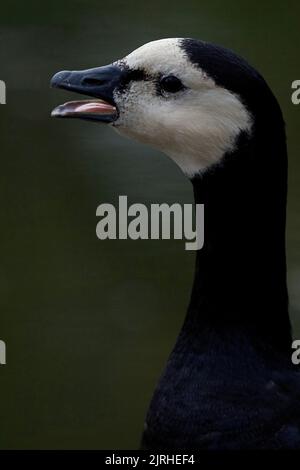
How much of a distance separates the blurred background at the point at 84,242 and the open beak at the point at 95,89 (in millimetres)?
1184

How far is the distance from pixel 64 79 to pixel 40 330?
4.74ft

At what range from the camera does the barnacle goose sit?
1802 mm

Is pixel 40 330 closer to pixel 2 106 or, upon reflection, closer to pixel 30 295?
pixel 30 295

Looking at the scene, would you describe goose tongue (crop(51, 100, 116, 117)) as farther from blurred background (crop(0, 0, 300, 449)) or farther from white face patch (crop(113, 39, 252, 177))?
blurred background (crop(0, 0, 300, 449))

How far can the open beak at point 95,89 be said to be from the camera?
74.5 inches

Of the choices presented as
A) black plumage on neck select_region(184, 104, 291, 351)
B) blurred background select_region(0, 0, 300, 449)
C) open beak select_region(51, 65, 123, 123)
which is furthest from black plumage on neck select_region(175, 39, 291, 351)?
blurred background select_region(0, 0, 300, 449)

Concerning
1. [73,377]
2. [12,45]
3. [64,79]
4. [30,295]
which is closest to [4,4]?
[12,45]

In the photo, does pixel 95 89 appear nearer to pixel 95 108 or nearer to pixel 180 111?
pixel 95 108

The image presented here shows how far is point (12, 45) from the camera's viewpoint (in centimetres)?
381

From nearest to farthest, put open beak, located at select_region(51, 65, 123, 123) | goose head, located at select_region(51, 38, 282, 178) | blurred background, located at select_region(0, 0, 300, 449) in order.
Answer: goose head, located at select_region(51, 38, 282, 178)
open beak, located at select_region(51, 65, 123, 123)
blurred background, located at select_region(0, 0, 300, 449)

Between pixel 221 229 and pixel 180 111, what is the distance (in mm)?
185

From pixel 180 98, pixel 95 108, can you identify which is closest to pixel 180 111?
pixel 180 98

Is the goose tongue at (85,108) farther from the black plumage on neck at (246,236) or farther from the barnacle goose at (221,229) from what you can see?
the black plumage on neck at (246,236)

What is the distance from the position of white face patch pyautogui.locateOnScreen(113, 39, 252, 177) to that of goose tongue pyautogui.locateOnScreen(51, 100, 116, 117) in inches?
0.8
